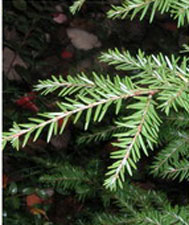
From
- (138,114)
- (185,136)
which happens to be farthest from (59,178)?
(138,114)

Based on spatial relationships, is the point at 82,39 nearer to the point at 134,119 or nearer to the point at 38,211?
the point at 38,211

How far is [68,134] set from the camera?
2.35m

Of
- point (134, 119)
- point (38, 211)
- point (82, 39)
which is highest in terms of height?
point (134, 119)

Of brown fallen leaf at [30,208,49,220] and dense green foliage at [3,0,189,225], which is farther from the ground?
dense green foliage at [3,0,189,225]

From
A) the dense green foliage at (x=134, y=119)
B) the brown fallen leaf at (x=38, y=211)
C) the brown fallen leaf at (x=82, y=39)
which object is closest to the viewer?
the dense green foliage at (x=134, y=119)

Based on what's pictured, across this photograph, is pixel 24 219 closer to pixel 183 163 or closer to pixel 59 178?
pixel 59 178

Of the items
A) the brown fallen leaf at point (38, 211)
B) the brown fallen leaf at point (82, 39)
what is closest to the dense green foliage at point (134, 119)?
the brown fallen leaf at point (38, 211)

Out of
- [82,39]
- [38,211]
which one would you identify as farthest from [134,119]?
[82,39]

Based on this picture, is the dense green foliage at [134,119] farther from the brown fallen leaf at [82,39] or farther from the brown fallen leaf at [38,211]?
the brown fallen leaf at [82,39]

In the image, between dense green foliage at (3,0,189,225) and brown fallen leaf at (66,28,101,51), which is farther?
brown fallen leaf at (66,28,101,51)

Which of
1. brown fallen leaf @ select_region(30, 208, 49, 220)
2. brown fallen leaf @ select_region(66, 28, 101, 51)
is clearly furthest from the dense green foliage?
brown fallen leaf @ select_region(66, 28, 101, 51)

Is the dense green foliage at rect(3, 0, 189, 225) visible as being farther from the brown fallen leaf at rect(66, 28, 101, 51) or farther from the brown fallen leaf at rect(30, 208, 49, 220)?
the brown fallen leaf at rect(66, 28, 101, 51)

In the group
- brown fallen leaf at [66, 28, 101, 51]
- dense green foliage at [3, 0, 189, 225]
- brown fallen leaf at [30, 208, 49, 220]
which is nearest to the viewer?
dense green foliage at [3, 0, 189, 225]

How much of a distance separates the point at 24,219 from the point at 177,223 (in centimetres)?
119
